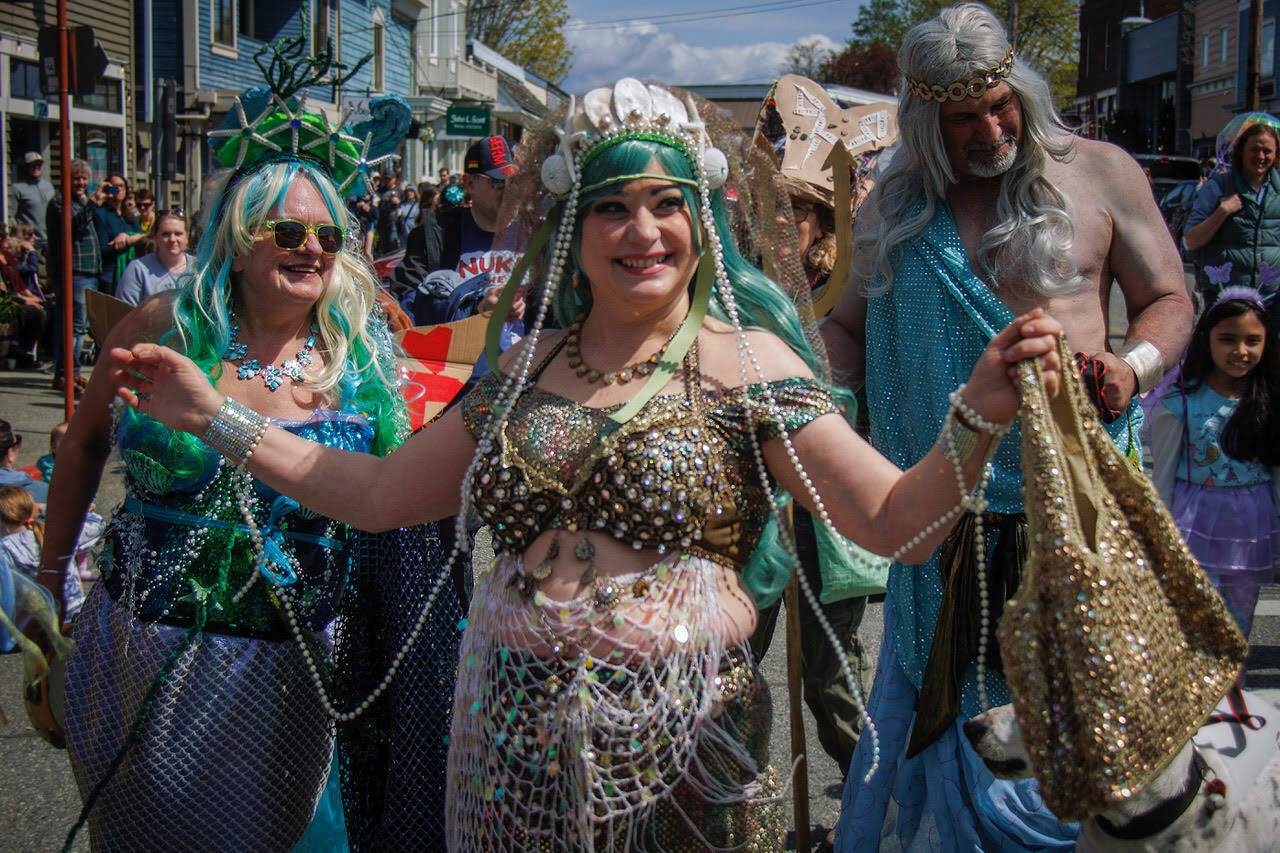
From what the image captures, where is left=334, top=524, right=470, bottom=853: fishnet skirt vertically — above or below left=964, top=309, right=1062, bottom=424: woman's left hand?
below

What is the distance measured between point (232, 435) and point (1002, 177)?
1807mm

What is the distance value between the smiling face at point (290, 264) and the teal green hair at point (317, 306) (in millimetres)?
18

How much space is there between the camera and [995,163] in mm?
2670

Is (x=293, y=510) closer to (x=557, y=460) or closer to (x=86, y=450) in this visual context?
(x=86, y=450)

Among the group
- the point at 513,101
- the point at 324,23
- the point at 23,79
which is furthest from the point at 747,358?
the point at 513,101

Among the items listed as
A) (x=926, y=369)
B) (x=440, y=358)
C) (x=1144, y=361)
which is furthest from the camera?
(x=440, y=358)

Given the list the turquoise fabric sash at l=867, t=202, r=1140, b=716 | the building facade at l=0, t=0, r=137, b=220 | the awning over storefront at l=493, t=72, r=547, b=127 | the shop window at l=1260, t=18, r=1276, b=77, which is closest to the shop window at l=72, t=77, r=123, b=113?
the building facade at l=0, t=0, r=137, b=220

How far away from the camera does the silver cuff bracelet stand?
8.39 ft

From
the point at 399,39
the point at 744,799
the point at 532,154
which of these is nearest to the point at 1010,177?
the point at 532,154

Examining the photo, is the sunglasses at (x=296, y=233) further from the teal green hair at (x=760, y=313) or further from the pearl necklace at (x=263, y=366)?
the teal green hair at (x=760, y=313)

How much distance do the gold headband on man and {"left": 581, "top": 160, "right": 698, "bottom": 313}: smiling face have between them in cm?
95

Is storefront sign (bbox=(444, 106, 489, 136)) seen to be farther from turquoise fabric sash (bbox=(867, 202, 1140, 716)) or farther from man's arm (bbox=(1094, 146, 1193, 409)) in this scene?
man's arm (bbox=(1094, 146, 1193, 409))

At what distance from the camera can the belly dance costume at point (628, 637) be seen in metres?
1.92

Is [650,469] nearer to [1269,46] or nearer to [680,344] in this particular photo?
[680,344]
